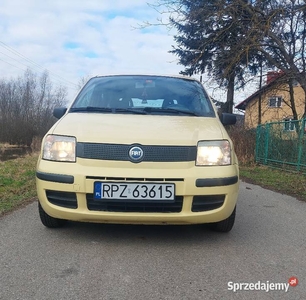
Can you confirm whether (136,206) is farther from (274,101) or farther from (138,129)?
(274,101)

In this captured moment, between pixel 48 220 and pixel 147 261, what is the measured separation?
1228 millimetres

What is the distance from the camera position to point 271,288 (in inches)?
93.4

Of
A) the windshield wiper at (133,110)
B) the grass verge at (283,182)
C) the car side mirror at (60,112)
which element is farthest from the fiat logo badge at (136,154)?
the grass verge at (283,182)

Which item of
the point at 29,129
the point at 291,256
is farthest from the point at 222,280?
the point at 29,129

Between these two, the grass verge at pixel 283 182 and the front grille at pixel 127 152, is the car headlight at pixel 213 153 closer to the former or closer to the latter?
the front grille at pixel 127 152

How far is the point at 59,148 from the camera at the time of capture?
3.08m

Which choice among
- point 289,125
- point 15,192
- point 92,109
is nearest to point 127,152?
point 92,109

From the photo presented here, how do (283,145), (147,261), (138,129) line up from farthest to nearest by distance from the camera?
(283,145), (138,129), (147,261)

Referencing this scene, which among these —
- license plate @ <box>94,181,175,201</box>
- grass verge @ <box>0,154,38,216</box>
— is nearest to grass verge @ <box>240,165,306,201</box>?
license plate @ <box>94,181,175,201</box>

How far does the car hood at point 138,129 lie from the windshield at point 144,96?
248 millimetres

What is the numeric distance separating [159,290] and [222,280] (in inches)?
19.0

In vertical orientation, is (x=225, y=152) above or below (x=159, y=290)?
above

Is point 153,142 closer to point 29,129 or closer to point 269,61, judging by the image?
→ point 269,61

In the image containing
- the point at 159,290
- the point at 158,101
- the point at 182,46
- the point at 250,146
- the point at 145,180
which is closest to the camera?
the point at 159,290
